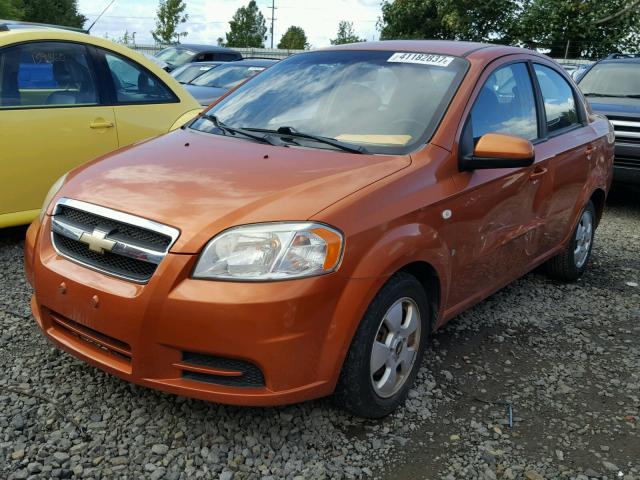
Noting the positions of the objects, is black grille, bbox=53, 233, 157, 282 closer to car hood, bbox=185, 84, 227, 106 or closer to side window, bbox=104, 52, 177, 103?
side window, bbox=104, 52, 177, 103

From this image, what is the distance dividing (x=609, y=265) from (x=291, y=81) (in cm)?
327

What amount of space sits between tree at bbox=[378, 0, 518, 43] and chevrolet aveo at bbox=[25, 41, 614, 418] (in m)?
31.2

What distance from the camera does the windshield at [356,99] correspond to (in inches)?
127

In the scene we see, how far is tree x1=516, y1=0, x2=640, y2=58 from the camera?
30828mm

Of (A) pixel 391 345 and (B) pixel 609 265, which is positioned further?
(B) pixel 609 265

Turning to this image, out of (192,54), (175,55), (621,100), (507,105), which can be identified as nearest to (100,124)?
(507,105)

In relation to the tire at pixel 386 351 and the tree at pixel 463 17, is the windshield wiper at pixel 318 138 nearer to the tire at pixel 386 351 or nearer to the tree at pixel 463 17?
the tire at pixel 386 351

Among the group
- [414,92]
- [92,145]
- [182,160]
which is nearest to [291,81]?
[414,92]

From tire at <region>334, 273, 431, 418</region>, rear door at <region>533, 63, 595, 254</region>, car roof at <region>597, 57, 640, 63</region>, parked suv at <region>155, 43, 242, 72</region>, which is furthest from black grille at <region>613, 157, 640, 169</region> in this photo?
parked suv at <region>155, 43, 242, 72</region>

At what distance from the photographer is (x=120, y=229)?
258 centimetres

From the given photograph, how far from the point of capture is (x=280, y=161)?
2969 mm

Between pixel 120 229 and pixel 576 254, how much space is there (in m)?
3.56

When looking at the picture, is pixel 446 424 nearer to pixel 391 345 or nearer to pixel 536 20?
pixel 391 345

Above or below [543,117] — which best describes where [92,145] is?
below
